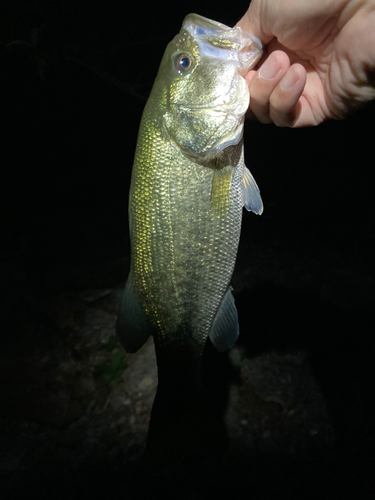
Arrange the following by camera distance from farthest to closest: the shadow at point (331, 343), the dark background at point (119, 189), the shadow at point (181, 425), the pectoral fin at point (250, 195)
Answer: the dark background at point (119, 189) < the shadow at point (331, 343) < the shadow at point (181, 425) < the pectoral fin at point (250, 195)

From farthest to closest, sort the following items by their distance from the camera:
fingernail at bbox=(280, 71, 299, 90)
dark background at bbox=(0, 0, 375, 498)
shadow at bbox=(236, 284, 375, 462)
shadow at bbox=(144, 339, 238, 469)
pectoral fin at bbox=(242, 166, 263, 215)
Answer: dark background at bbox=(0, 0, 375, 498) < shadow at bbox=(236, 284, 375, 462) < shadow at bbox=(144, 339, 238, 469) < pectoral fin at bbox=(242, 166, 263, 215) < fingernail at bbox=(280, 71, 299, 90)

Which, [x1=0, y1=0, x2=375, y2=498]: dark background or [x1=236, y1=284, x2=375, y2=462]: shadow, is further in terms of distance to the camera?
[x1=0, y1=0, x2=375, y2=498]: dark background

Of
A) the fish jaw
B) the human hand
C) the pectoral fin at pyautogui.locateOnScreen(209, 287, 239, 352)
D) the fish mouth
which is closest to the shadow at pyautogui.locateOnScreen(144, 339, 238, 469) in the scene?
the pectoral fin at pyautogui.locateOnScreen(209, 287, 239, 352)

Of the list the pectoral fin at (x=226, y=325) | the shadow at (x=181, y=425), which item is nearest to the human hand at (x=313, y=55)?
the pectoral fin at (x=226, y=325)

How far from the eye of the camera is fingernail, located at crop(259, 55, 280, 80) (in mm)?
1237

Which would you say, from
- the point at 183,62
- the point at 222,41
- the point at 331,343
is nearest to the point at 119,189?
the point at 183,62

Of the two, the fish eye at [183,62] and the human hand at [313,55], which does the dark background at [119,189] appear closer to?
the human hand at [313,55]

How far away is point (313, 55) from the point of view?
1.55 metres

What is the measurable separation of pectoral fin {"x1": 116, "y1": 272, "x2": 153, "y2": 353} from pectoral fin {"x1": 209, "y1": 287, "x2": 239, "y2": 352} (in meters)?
0.39

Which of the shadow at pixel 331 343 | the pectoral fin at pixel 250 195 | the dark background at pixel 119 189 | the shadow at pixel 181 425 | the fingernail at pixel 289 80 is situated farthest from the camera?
the dark background at pixel 119 189

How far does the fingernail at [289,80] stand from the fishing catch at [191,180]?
0.17 meters

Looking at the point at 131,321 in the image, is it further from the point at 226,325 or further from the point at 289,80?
the point at 289,80

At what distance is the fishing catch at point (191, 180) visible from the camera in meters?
1.27

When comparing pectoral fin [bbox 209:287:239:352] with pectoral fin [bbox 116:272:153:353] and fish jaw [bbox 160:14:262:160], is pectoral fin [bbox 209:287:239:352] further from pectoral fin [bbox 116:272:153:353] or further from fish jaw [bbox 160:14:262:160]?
fish jaw [bbox 160:14:262:160]
